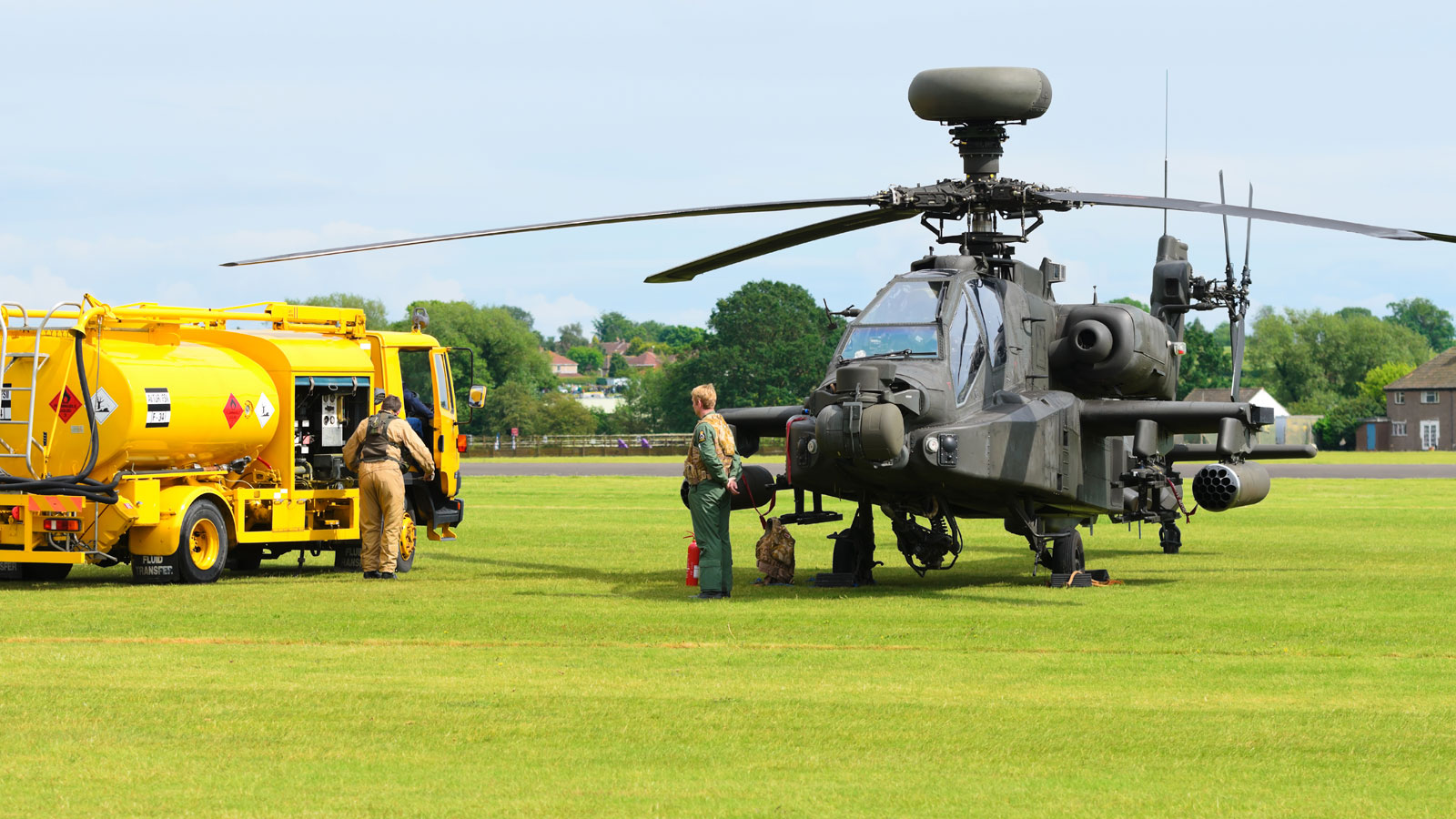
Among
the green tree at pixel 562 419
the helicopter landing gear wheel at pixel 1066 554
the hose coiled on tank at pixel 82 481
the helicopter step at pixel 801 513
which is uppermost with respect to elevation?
the green tree at pixel 562 419

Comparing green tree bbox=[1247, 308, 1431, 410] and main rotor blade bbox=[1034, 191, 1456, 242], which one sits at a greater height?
green tree bbox=[1247, 308, 1431, 410]

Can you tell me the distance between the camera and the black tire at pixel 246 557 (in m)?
19.2

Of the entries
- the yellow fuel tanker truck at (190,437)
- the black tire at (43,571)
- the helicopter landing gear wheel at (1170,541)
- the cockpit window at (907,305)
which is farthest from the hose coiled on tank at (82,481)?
the helicopter landing gear wheel at (1170,541)

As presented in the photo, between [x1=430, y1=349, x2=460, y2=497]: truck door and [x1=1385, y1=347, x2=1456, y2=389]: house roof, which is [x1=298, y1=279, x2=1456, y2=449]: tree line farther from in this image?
[x1=430, y1=349, x2=460, y2=497]: truck door

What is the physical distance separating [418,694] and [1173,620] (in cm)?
663

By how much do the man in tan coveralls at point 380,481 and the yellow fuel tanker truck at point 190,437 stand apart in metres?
0.75

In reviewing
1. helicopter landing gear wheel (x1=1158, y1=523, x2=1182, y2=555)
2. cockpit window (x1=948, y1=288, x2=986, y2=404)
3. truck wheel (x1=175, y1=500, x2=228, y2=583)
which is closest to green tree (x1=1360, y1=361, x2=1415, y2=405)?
helicopter landing gear wheel (x1=1158, y1=523, x2=1182, y2=555)

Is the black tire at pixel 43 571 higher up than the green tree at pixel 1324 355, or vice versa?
the green tree at pixel 1324 355

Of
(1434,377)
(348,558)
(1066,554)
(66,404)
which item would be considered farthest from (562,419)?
(1066,554)

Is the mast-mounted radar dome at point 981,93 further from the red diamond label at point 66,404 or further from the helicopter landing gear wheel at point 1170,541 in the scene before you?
the red diamond label at point 66,404

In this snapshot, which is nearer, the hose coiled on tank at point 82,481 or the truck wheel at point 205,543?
the hose coiled on tank at point 82,481

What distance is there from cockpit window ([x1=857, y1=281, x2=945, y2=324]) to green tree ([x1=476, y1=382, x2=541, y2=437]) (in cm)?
9727

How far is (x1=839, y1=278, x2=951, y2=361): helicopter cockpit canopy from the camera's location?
15.6 meters

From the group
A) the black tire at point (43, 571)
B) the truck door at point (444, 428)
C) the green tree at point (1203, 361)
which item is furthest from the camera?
the green tree at point (1203, 361)
